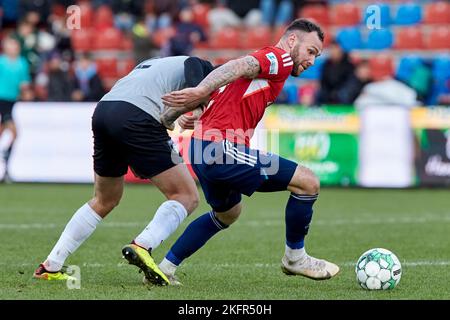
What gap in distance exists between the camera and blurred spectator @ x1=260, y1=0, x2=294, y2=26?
2178 centimetres

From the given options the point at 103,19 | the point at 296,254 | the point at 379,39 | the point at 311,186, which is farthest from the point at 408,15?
the point at 311,186

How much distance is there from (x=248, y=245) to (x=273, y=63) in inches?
130

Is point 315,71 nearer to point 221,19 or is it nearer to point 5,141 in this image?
point 221,19

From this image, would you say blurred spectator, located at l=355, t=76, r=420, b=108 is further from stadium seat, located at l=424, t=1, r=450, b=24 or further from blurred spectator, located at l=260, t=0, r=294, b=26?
blurred spectator, located at l=260, t=0, r=294, b=26

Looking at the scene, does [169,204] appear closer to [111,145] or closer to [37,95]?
[111,145]

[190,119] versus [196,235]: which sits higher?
[190,119]

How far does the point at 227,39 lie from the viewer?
71.2 feet

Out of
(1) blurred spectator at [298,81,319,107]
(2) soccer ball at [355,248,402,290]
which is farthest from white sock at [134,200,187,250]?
(1) blurred spectator at [298,81,319,107]

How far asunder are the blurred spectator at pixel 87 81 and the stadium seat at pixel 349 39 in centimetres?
510

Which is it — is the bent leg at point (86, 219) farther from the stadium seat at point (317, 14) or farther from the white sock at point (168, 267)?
the stadium seat at point (317, 14)

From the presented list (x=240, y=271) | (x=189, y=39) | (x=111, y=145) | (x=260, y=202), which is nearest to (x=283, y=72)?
(x=111, y=145)

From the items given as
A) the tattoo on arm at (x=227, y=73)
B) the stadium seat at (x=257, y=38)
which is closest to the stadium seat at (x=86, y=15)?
the stadium seat at (x=257, y=38)

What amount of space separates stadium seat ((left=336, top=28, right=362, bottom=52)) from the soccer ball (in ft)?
46.7

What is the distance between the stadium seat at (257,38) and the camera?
2139cm
